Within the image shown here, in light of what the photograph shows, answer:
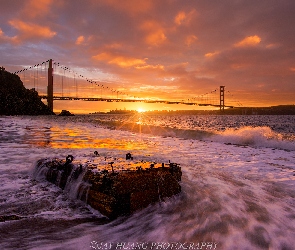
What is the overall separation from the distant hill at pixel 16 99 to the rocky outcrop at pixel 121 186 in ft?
294

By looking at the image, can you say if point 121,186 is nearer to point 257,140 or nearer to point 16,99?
point 257,140

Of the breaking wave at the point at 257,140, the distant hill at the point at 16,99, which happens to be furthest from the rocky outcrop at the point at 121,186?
the distant hill at the point at 16,99

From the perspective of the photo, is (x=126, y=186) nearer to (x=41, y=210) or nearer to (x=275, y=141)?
(x=41, y=210)

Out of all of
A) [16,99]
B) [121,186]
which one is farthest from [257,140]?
[16,99]

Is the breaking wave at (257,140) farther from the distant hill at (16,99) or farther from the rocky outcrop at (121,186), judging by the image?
the distant hill at (16,99)

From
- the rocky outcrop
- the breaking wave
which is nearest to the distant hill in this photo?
the breaking wave

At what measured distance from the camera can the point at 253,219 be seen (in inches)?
139

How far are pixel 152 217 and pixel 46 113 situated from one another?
9998 cm

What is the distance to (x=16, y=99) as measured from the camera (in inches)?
3519

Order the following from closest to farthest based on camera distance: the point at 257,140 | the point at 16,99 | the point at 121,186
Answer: the point at 121,186 → the point at 257,140 → the point at 16,99

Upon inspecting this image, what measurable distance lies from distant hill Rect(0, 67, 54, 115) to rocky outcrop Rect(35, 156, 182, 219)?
8969 cm

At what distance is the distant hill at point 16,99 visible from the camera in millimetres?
84188

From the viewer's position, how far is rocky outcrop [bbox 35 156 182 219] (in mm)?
3363

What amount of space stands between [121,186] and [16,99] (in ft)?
325
